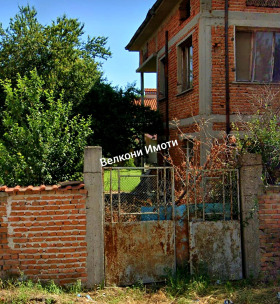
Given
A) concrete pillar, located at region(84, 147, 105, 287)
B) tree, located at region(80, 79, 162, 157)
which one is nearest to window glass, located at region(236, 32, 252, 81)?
tree, located at region(80, 79, 162, 157)

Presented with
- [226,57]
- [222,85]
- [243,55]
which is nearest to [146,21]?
[243,55]

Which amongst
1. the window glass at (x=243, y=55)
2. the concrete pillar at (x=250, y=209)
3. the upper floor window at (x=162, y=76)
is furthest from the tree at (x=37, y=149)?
the upper floor window at (x=162, y=76)

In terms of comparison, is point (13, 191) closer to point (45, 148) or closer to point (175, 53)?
point (45, 148)

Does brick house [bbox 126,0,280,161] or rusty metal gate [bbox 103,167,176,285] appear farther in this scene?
brick house [bbox 126,0,280,161]

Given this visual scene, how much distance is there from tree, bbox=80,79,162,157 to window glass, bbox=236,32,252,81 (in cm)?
360

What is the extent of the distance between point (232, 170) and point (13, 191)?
11.0 feet

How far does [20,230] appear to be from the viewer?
5.09 meters

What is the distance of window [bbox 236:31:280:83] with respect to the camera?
9.22 metres

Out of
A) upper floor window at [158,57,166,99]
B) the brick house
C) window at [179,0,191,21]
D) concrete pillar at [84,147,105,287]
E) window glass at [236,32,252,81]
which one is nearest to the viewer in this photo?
concrete pillar at [84,147,105,287]

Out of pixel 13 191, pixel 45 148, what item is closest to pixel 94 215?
pixel 13 191

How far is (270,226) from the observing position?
5.46m

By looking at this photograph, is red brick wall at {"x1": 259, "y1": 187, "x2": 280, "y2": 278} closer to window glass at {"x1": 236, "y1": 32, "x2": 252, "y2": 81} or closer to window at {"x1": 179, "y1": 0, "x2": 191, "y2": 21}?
window glass at {"x1": 236, "y1": 32, "x2": 252, "y2": 81}

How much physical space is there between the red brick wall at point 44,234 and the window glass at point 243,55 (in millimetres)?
5995

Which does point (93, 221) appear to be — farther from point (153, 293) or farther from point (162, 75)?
point (162, 75)
